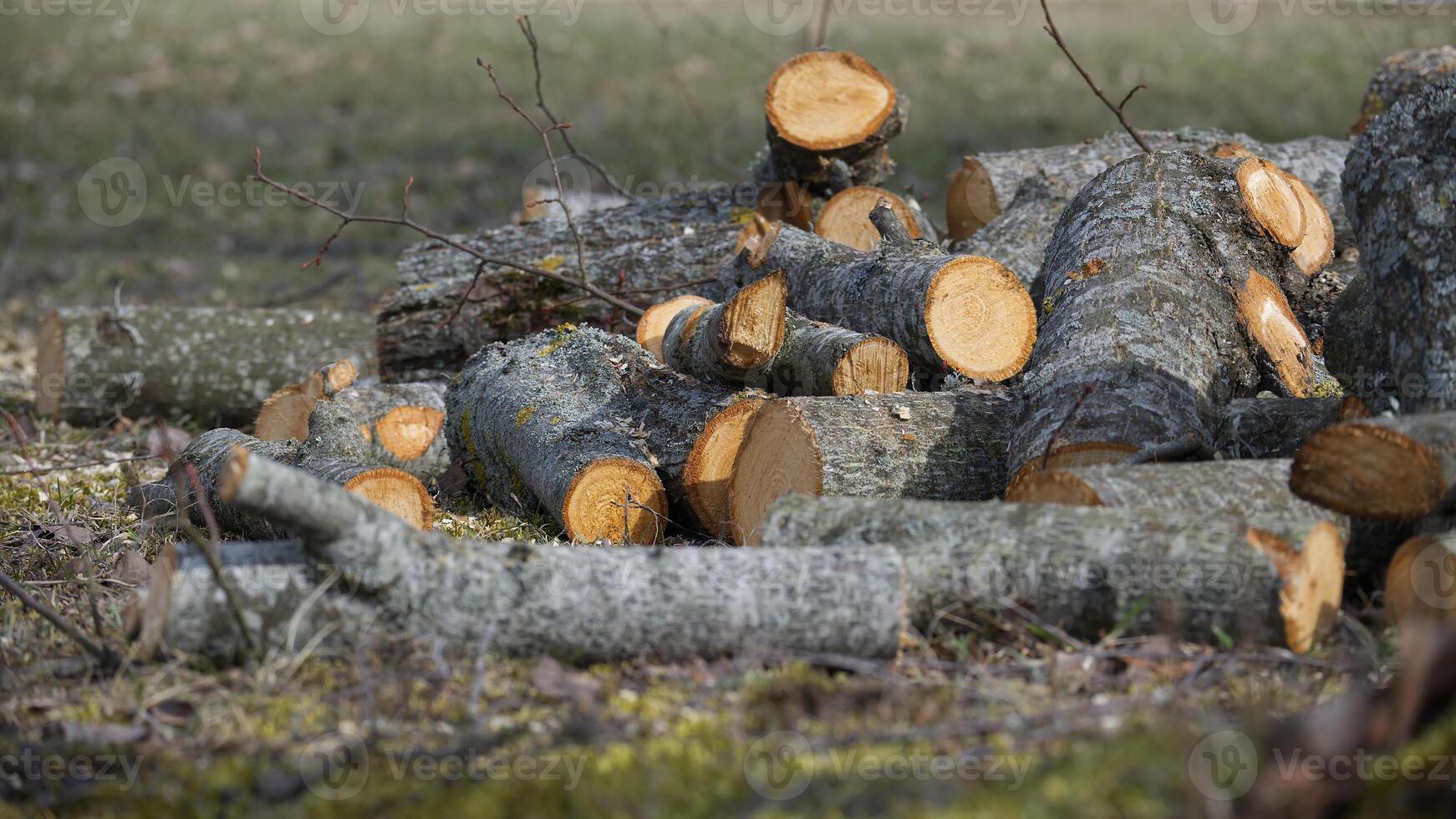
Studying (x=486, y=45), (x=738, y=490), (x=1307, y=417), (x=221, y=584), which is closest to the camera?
(x=221, y=584)

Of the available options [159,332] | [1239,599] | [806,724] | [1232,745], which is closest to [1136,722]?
[1232,745]

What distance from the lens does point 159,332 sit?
5902 mm

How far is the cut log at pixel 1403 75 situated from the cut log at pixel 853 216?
2607mm

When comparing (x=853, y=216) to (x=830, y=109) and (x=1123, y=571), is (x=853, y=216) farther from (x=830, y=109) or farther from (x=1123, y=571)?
(x=1123, y=571)

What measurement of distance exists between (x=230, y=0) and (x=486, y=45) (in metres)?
6.58

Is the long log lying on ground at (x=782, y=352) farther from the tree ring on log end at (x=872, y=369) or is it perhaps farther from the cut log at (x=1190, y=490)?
the cut log at (x=1190, y=490)

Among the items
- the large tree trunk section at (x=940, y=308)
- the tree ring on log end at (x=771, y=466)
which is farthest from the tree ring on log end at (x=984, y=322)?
the tree ring on log end at (x=771, y=466)

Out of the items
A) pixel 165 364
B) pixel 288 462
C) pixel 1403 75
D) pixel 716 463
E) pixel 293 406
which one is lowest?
pixel 165 364

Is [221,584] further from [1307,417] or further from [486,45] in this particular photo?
[486,45]

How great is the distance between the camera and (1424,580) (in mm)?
2543

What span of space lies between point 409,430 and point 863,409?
7.38 ft

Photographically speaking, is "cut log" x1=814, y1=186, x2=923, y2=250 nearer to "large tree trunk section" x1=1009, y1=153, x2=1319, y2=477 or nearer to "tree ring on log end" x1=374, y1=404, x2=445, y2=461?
"large tree trunk section" x1=1009, y1=153, x2=1319, y2=477

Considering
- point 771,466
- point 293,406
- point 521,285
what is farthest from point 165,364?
point 771,466

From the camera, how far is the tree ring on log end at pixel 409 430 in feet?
15.5
